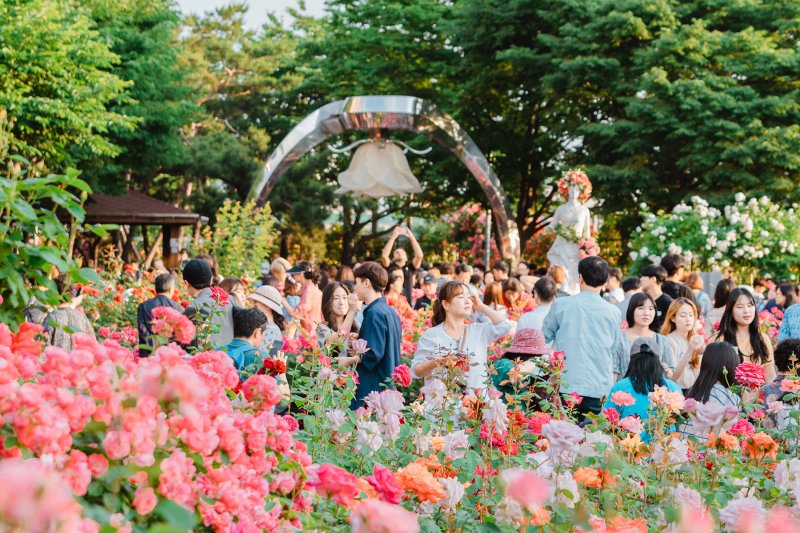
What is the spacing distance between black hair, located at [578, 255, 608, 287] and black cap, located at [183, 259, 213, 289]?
2.39 metres

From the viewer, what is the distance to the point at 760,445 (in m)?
3.11

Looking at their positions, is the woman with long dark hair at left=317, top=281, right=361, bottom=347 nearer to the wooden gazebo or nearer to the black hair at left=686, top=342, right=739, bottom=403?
the black hair at left=686, top=342, right=739, bottom=403

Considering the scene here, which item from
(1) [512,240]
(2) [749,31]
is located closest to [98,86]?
(1) [512,240]

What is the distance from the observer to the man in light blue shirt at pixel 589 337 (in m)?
5.57

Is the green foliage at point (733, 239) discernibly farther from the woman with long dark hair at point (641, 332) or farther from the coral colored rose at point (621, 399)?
the coral colored rose at point (621, 399)

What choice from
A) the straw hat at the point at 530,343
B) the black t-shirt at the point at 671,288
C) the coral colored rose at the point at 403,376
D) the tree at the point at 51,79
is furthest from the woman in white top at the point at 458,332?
the tree at the point at 51,79

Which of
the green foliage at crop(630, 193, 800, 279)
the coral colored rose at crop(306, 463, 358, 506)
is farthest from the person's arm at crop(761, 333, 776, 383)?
the green foliage at crop(630, 193, 800, 279)

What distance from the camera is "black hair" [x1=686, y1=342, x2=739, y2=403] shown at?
4.61 metres

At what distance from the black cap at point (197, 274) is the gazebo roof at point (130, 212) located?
18.3 metres

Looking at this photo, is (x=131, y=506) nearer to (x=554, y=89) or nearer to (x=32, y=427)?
(x=32, y=427)

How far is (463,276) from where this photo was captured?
9562mm

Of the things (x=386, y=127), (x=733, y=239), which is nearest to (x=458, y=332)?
(x=733, y=239)

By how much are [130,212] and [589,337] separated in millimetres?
20841

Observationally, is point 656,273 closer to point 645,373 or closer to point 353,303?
point 353,303
